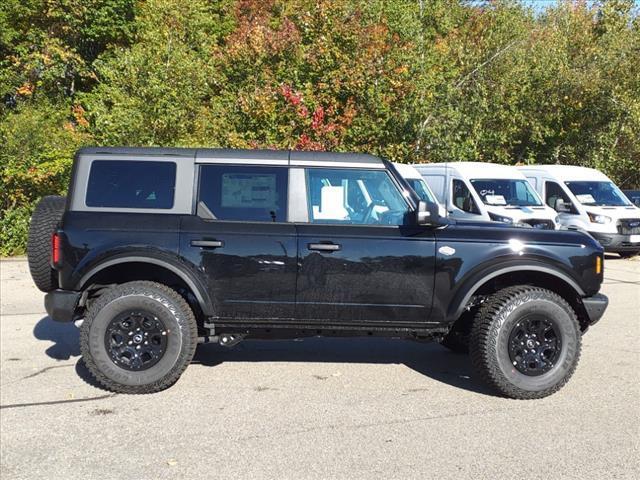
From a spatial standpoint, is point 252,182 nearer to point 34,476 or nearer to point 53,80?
point 34,476

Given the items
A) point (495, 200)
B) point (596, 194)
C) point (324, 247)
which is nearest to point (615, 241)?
point (596, 194)

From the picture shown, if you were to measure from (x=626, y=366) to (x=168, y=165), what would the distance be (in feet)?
15.1

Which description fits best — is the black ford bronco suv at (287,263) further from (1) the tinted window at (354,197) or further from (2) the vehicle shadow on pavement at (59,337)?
(2) the vehicle shadow on pavement at (59,337)

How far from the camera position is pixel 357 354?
22.1 feet

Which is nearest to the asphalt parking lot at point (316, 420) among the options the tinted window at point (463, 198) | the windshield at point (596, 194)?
the tinted window at point (463, 198)

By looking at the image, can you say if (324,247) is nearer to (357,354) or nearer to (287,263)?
(287,263)

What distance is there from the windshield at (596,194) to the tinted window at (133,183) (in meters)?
12.7

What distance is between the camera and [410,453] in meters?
4.16

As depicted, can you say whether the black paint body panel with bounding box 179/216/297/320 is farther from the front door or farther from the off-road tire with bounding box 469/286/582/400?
the off-road tire with bounding box 469/286/582/400

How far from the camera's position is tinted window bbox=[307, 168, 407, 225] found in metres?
5.43

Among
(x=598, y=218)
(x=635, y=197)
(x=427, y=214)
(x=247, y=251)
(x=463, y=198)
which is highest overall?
(x=635, y=197)

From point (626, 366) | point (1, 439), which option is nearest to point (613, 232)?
point (626, 366)

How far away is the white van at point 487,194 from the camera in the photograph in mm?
13805

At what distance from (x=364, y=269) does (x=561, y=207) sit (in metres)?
11.8
